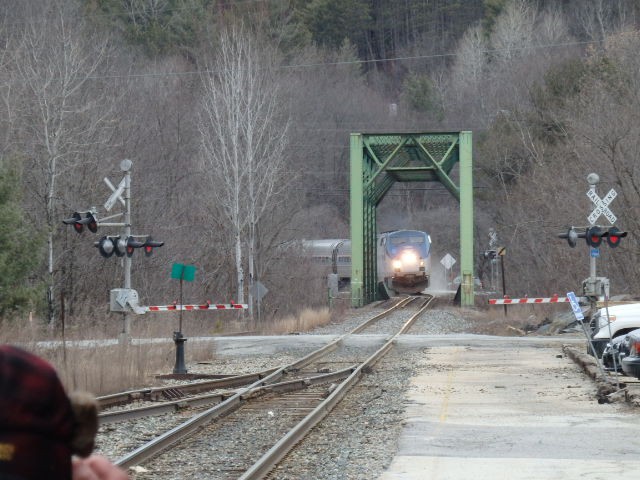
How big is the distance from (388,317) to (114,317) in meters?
11.5

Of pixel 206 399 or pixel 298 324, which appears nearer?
pixel 206 399

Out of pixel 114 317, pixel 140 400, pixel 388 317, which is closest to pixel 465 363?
pixel 140 400

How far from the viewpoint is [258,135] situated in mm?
43031

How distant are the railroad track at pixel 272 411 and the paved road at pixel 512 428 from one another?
1.13 meters

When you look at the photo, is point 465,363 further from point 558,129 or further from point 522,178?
point 558,129

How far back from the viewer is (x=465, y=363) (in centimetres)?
2131

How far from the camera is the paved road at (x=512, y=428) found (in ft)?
32.1

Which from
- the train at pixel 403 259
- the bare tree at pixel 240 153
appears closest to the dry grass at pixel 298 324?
the bare tree at pixel 240 153

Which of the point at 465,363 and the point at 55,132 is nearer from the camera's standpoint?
the point at 465,363

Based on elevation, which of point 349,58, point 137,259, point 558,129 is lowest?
point 137,259

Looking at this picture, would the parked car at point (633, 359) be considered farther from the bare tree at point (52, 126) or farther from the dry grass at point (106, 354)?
the bare tree at point (52, 126)

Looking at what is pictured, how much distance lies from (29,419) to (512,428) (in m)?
9.76

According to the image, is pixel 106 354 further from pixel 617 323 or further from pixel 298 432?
pixel 617 323

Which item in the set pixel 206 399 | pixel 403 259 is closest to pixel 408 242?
pixel 403 259
